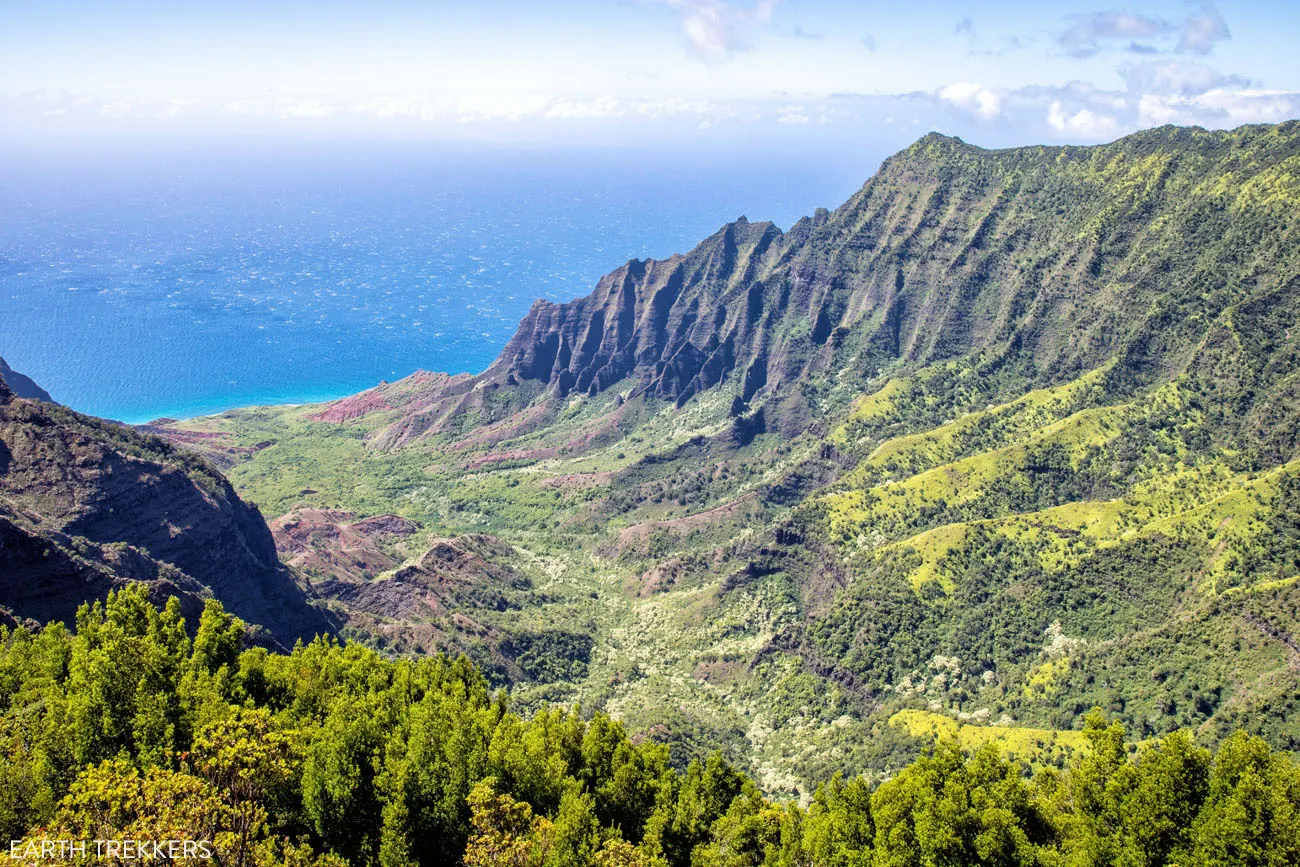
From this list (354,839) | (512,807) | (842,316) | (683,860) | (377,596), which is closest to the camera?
(512,807)

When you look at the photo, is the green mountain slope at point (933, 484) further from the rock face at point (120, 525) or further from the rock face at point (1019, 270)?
the rock face at point (120, 525)

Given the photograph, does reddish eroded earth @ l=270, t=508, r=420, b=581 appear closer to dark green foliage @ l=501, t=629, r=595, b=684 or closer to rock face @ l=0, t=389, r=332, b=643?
A: rock face @ l=0, t=389, r=332, b=643

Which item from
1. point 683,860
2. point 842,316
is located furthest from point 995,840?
point 842,316

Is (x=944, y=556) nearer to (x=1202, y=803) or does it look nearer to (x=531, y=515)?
(x=1202, y=803)

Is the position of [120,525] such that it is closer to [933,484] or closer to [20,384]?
[933,484]

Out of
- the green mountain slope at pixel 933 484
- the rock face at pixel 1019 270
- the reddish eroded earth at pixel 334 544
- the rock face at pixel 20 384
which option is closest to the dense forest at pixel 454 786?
the green mountain slope at pixel 933 484
